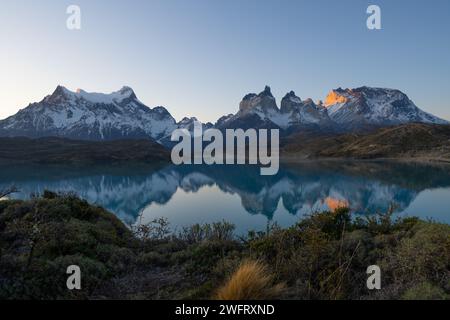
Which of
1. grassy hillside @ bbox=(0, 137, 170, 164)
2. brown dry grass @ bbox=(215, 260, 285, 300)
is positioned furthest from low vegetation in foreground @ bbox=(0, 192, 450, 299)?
grassy hillside @ bbox=(0, 137, 170, 164)

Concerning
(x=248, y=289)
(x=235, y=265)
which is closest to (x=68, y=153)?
(x=235, y=265)

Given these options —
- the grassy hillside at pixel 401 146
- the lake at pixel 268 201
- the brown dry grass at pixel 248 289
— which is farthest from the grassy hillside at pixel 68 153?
the brown dry grass at pixel 248 289

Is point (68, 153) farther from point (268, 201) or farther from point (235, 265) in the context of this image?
point (235, 265)

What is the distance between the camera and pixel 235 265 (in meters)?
10.3

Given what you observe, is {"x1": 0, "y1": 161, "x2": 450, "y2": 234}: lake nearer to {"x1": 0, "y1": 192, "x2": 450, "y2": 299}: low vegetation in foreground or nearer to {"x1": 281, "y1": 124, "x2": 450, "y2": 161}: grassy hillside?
{"x1": 0, "y1": 192, "x2": 450, "y2": 299}: low vegetation in foreground

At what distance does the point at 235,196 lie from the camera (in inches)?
2301

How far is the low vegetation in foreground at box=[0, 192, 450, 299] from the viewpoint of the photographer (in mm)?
8266

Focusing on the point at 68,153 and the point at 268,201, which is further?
the point at 68,153

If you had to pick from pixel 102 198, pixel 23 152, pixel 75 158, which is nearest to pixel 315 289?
pixel 102 198

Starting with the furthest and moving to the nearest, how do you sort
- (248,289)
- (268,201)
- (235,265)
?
(268,201), (235,265), (248,289)

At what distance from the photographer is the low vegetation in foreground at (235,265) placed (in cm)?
827

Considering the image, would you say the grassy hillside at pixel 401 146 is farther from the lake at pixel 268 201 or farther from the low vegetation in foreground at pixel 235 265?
the low vegetation in foreground at pixel 235 265

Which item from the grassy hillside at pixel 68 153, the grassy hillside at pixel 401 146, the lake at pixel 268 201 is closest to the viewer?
the lake at pixel 268 201
